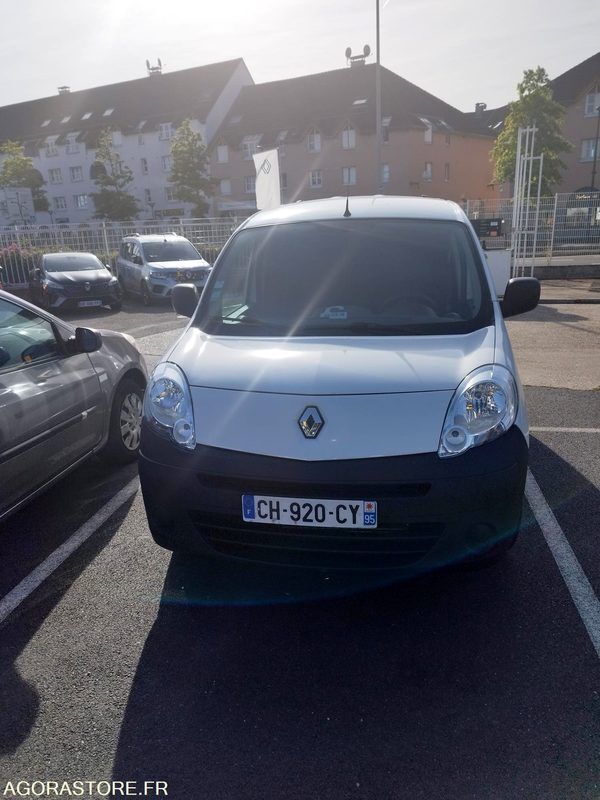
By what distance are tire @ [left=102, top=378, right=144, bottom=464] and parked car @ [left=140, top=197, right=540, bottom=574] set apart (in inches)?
65.9

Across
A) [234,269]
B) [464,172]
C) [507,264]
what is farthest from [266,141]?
[234,269]

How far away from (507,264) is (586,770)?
13.8m

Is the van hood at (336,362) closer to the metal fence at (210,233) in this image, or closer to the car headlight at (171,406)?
the car headlight at (171,406)

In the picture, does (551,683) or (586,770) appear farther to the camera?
(551,683)

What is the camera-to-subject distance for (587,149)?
1918 inches

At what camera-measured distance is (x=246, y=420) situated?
2.80m

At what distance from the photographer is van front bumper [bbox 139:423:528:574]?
103 inches

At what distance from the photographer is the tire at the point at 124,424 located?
485cm

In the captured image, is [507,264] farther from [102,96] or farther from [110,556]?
[102,96]

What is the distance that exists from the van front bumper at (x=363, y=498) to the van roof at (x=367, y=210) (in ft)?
6.14

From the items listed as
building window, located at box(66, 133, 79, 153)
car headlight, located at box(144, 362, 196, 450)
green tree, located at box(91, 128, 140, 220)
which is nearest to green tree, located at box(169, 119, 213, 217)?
green tree, located at box(91, 128, 140, 220)

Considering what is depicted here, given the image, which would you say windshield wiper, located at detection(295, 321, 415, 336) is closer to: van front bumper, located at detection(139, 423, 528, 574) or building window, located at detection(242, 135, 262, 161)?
van front bumper, located at detection(139, 423, 528, 574)

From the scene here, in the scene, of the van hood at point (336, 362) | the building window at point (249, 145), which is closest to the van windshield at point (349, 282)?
the van hood at point (336, 362)

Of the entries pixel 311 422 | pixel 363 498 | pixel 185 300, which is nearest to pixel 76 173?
pixel 185 300
